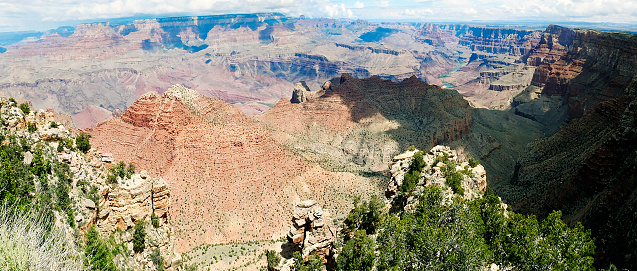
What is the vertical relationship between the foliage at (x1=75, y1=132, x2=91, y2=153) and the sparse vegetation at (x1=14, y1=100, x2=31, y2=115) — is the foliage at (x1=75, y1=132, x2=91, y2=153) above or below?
below

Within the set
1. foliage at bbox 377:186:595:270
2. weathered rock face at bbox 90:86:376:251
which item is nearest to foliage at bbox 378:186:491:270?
foliage at bbox 377:186:595:270

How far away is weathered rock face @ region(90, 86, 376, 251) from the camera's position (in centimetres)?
6106

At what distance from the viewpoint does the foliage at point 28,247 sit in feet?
57.4

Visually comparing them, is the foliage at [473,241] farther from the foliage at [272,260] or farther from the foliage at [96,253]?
the foliage at [96,253]

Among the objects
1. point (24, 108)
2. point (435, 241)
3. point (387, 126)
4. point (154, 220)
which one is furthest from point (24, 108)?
point (387, 126)

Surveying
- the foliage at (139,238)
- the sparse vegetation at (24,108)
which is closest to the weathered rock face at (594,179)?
the foliage at (139,238)

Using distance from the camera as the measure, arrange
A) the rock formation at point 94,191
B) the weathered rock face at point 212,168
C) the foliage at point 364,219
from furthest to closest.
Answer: the weathered rock face at point 212,168 → the foliage at point 364,219 → the rock formation at point 94,191

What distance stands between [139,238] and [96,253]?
7952 mm

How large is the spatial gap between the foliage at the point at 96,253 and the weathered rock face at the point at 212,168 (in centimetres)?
2612

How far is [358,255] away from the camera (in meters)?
30.5

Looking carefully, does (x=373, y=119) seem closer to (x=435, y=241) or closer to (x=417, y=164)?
(x=417, y=164)

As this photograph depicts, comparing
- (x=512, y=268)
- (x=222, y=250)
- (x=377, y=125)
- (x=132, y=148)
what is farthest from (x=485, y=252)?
(x=377, y=125)

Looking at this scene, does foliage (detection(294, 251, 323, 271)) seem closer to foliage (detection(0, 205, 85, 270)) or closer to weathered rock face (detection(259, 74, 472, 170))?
foliage (detection(0, 205, 85, 270))

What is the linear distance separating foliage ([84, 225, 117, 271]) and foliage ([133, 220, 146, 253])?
4.73 meters
